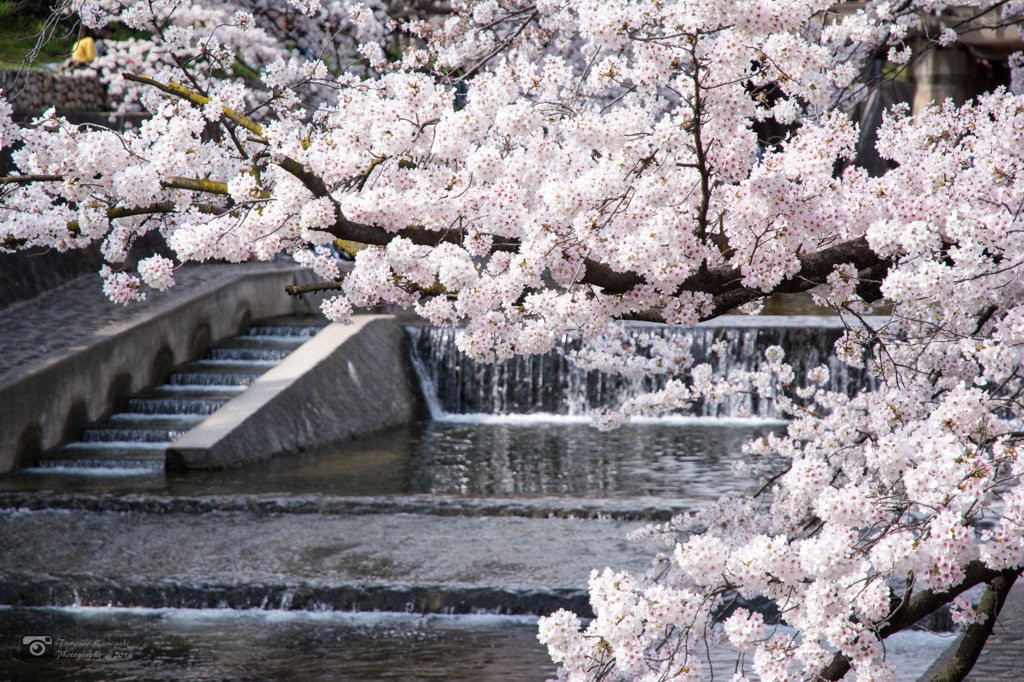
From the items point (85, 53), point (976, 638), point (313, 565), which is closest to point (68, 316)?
point (313, 565)

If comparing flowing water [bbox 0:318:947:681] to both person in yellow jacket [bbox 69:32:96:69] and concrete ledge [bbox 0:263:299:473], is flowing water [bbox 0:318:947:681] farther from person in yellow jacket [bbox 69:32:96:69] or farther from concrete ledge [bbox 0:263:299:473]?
person in yellow jacket [bbox 69:32:96:69]

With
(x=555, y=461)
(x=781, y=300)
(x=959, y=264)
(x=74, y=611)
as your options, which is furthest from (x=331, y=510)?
(x=781, y=300)

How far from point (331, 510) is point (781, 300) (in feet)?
35.7

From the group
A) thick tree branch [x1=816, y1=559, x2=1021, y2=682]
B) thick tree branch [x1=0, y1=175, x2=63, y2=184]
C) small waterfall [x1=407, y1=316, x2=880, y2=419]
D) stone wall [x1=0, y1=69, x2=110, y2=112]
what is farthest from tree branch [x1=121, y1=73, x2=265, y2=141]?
stone wall [x1=0, y1=69, x2=110, y2=112]

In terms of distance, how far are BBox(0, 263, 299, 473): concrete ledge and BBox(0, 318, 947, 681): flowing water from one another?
1.30 ft

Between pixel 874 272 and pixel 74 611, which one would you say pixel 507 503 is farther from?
pixel 874 272

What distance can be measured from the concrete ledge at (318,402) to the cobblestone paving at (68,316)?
1579 mm

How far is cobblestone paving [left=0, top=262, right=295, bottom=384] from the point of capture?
10.3 metres

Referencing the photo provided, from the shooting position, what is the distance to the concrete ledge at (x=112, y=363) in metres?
9.55

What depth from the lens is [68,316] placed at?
1188 centimetres

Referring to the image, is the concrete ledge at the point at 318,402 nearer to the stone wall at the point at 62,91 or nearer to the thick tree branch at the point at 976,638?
the stone wall at the point at 62,91

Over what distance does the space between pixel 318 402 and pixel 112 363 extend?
1.94 meters

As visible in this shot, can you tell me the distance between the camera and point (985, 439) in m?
3.01

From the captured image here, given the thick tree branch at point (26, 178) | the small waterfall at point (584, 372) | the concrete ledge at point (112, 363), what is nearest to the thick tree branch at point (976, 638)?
the thick tree branch at point (26, 178)
